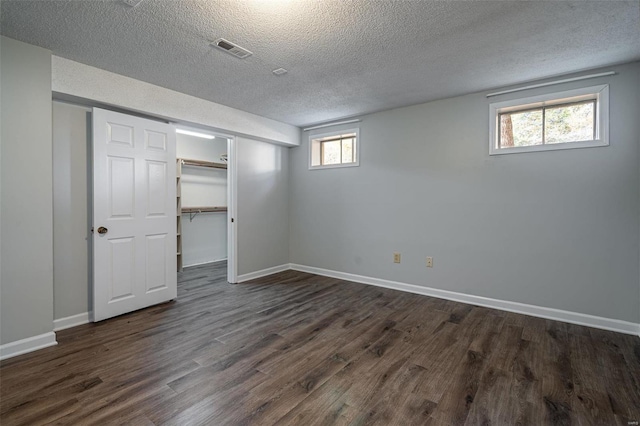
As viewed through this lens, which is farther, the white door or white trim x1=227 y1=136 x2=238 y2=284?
white trim x1=227 y1=136 x2=238 y2=284

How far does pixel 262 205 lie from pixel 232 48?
2.74 m

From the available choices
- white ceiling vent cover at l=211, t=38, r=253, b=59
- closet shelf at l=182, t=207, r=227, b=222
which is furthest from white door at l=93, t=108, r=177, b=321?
closet shelf at l=182, t=207, r=227, b=222

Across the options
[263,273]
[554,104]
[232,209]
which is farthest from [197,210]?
[554,104]

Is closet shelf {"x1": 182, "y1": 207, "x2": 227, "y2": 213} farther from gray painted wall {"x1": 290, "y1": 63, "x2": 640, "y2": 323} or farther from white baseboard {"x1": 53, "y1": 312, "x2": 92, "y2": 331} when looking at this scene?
white baseboard {"x1": 53, "y1": 312, "x2": 92, "y2": 331}

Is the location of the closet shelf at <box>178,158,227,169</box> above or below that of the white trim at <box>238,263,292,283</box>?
above

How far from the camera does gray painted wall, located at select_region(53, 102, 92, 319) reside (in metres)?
2.80

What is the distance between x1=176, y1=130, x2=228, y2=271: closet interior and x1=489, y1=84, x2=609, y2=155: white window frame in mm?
4524

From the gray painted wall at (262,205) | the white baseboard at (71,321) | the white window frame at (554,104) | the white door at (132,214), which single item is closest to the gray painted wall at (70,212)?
the white baseboard at (71,321)

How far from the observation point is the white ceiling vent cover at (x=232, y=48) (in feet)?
7.82

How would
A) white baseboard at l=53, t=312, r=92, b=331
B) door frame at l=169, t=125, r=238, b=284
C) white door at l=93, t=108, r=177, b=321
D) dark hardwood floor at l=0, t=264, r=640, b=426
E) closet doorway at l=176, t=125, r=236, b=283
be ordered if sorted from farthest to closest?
1. closet doorway at l=176, t=125, r=236, b=283
2. door frame at l=169, t=125, r=238, b=284
3. white door at l=93, t=108, r=177, b=321
4. white baseboard at l=53, t=312, r=92, b=331
5. dark hardwood floor at l=0, t=264, r=640, b=426

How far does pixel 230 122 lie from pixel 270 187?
1.33 meters

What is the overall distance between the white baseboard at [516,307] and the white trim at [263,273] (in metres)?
1.17

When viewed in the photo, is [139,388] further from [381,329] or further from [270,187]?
[270,187]

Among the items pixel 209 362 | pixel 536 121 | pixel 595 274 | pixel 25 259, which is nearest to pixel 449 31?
pixel 536 121
